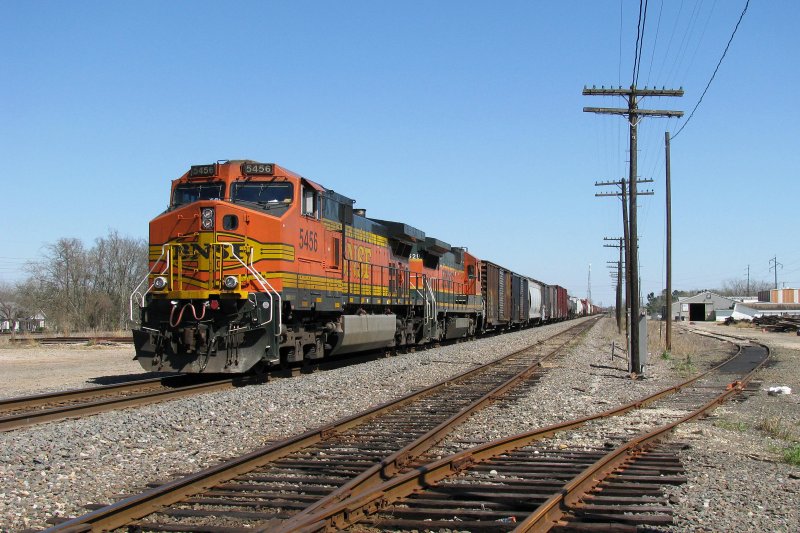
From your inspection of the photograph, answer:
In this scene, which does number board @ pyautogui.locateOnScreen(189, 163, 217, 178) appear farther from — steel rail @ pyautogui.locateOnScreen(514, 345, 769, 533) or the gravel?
steel rail @ pyautogui.locateOnScreen(514, 345, 769, 533)

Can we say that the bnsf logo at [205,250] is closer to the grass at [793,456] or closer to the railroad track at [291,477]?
the railroad track at [291,477]

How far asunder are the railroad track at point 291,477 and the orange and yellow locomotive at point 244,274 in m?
3.65

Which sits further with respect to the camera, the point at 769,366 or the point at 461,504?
the point at 769,366

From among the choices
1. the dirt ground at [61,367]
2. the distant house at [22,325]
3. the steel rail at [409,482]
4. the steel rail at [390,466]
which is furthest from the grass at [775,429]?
the distant house at [22,325]

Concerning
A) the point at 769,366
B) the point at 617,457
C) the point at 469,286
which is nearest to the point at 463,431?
the point at 617,457

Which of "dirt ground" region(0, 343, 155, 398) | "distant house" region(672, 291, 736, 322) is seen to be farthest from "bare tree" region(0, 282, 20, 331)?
"distant house" region(672, 291, 736, 322)

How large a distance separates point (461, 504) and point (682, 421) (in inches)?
213

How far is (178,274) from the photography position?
13.2 meters

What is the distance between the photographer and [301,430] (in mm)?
8930

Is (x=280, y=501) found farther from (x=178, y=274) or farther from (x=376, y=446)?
(x=178, y=274)

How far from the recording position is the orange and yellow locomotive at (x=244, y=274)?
12.8 meters

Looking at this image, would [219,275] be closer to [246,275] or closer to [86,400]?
[246,275]

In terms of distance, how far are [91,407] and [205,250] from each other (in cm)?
375

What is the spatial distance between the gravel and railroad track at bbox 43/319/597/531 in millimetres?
535
